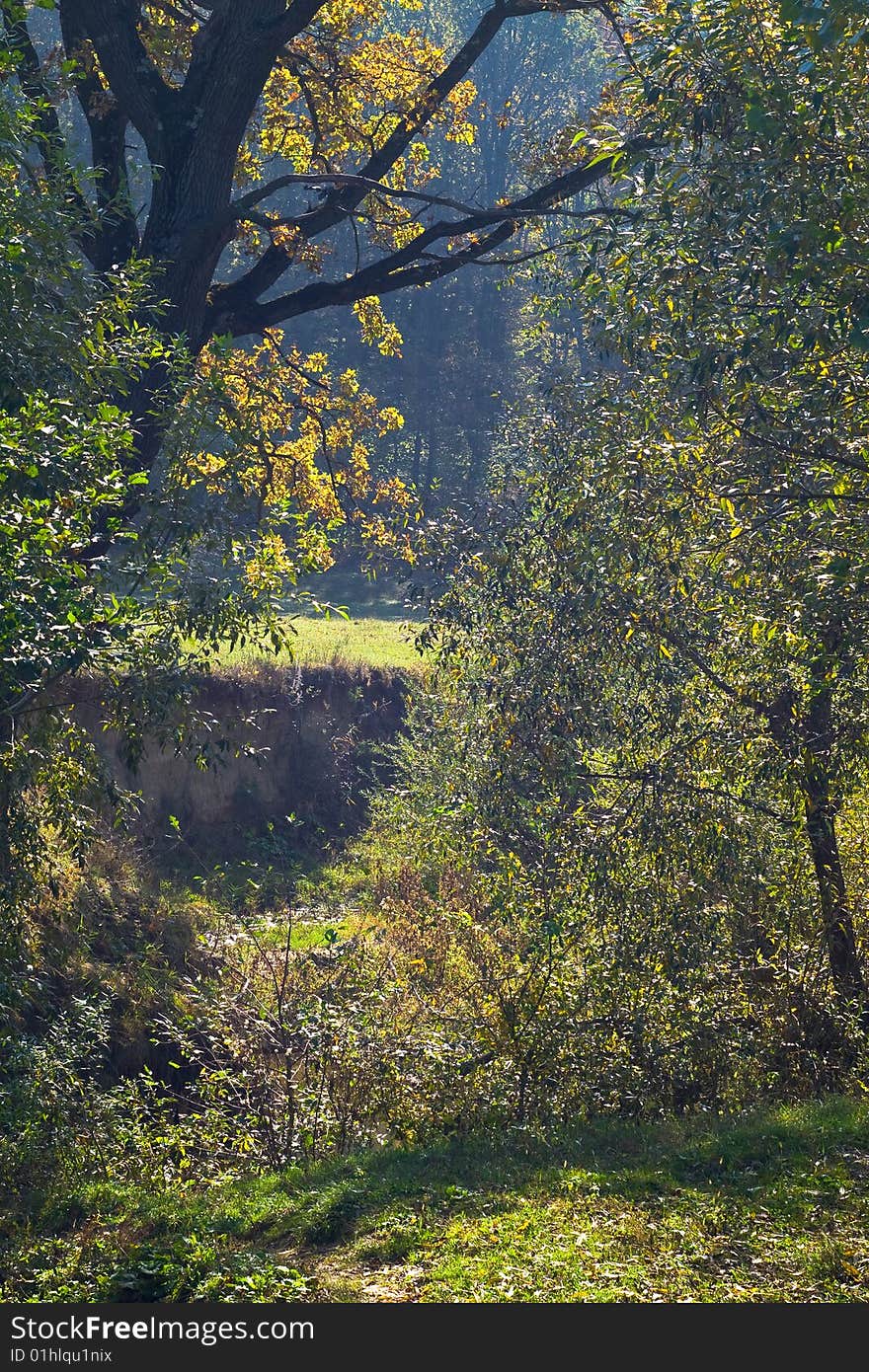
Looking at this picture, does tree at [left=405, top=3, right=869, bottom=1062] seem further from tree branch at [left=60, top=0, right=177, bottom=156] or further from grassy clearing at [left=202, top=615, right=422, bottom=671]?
grassy clearing at [left=202, top=615, right=422, bottom=671]

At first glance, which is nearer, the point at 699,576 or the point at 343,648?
the point at 699,576

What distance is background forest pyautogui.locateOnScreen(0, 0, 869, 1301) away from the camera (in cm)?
746

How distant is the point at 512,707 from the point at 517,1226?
4411 millimetres

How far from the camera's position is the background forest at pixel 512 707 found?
7.46 m

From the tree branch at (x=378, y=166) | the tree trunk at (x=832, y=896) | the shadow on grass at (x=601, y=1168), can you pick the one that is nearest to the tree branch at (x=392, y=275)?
the tree branch at (x=378, y=166)

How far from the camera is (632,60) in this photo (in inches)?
326

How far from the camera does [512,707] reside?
10969 millimetres

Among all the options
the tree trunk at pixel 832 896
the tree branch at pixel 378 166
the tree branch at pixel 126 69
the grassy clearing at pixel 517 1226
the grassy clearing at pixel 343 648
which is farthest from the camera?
the grassy clearing at pixel 343 648

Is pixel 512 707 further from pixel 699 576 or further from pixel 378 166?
pixel 378 166

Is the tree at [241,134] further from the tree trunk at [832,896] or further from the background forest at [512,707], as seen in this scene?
the tree trunk at [832,896]

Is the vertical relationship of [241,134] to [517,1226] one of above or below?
above

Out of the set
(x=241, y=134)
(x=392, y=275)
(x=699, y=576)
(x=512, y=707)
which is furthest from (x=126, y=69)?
(x=699, y=576)

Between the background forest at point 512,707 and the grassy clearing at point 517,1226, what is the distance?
1.6 inches

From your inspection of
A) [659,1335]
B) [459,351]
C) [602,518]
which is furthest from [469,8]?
[659,1335]
